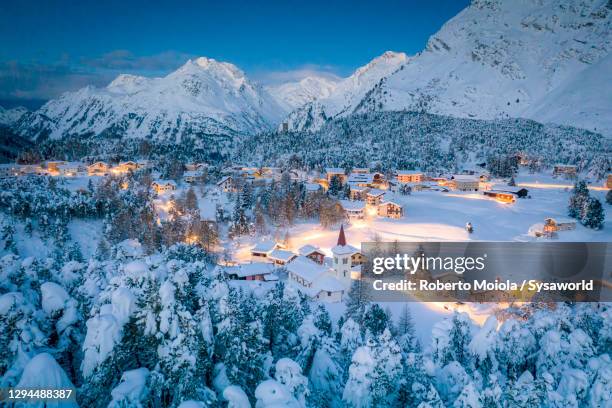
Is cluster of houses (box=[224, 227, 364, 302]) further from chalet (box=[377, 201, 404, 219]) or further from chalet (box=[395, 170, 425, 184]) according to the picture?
chalet (box=[395, 170, 425, 184])

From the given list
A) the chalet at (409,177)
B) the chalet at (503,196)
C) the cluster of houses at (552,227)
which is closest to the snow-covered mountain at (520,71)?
the chalet at (409,177)

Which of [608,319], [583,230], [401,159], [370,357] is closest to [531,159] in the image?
[401,159]

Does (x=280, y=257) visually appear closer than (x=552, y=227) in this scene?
Yes

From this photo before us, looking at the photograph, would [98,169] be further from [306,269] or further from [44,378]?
[44,378]

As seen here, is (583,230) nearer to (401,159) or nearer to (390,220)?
(390,220)

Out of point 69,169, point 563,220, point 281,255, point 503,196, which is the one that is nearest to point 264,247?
point 281,255

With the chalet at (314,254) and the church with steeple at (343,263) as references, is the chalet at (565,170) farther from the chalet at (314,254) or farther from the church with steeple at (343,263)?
the church with steeple at (343,263)
